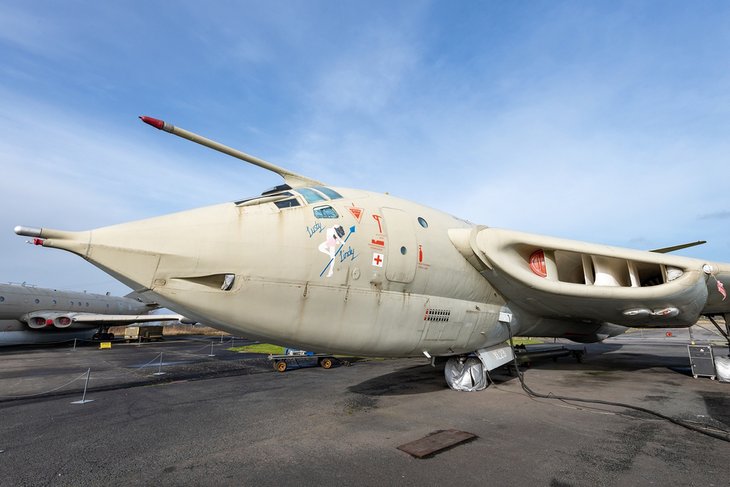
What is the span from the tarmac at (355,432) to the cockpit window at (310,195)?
3810mm

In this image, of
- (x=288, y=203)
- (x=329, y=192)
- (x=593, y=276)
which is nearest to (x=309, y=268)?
(x=288, y=203)

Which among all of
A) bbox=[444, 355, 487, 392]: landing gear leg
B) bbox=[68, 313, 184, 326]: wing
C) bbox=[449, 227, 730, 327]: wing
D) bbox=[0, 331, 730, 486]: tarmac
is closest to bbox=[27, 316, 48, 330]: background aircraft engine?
bbox=[68, 313, 184, 326]: wing

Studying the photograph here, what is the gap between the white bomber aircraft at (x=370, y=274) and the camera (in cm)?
485

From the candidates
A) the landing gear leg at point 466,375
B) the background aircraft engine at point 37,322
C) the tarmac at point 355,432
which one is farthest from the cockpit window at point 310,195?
the background aircraft engine at point 37,322

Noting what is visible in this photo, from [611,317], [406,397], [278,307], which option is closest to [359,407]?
[406,397]

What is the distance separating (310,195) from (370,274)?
174 centimetres

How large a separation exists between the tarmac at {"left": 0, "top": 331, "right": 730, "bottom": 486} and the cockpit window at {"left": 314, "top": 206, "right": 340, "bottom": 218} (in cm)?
349

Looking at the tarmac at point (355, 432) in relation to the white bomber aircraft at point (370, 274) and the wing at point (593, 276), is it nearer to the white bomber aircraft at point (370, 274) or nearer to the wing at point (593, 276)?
the white bomber aircraft at point (370, 274)

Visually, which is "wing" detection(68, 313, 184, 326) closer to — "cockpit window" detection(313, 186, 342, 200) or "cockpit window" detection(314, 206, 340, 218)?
"cockpit window" detection(313, 186, 342, 200)

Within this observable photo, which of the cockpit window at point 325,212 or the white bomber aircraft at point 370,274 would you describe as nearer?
the white bomber aircraft at point 370,274

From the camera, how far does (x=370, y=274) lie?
20.6 ft

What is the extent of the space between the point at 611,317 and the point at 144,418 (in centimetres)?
1098

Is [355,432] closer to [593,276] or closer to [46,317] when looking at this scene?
[593,276]

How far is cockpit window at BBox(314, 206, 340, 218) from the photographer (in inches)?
236
